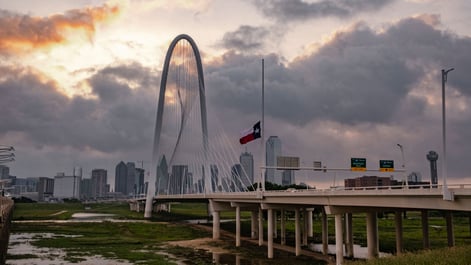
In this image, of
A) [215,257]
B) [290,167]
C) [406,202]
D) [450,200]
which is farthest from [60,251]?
[450,200]

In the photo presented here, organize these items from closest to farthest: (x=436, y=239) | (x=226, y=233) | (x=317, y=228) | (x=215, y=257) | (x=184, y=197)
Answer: (x=215, y=257) → (x=436, y=239) → (x=226, y=233) → (x=317, y=228) → (x=184, y=197)

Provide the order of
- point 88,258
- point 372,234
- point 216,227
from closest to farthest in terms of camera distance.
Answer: point 372,234
point 88,258
point 216,227

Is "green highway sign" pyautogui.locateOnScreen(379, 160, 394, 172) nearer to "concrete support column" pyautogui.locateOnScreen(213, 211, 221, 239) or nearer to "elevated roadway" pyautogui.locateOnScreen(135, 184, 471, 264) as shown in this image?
"elevated roadway" pyautogui.locateOnScreen(135, 184, 471, 264)

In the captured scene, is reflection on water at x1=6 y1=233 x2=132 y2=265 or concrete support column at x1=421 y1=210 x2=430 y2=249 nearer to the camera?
reflection on water at x1=6 y1=233 x2=132 y2=265

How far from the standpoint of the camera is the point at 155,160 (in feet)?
417

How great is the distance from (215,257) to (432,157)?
178 feet

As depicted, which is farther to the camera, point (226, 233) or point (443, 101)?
point (226, 233)

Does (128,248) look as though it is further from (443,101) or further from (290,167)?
(443,101)

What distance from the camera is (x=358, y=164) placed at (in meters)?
58.8

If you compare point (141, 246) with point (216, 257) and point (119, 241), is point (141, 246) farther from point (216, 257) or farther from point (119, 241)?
point (216, 257)

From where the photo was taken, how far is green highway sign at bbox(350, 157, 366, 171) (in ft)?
192

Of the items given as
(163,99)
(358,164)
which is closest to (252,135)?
(358,164)

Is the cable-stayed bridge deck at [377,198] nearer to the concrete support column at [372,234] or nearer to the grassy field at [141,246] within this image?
the concrete support column at [372,234]

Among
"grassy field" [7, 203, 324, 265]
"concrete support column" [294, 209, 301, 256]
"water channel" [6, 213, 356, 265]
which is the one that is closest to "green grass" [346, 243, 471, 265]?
"grassy field" [7, 203, 324, 265]
